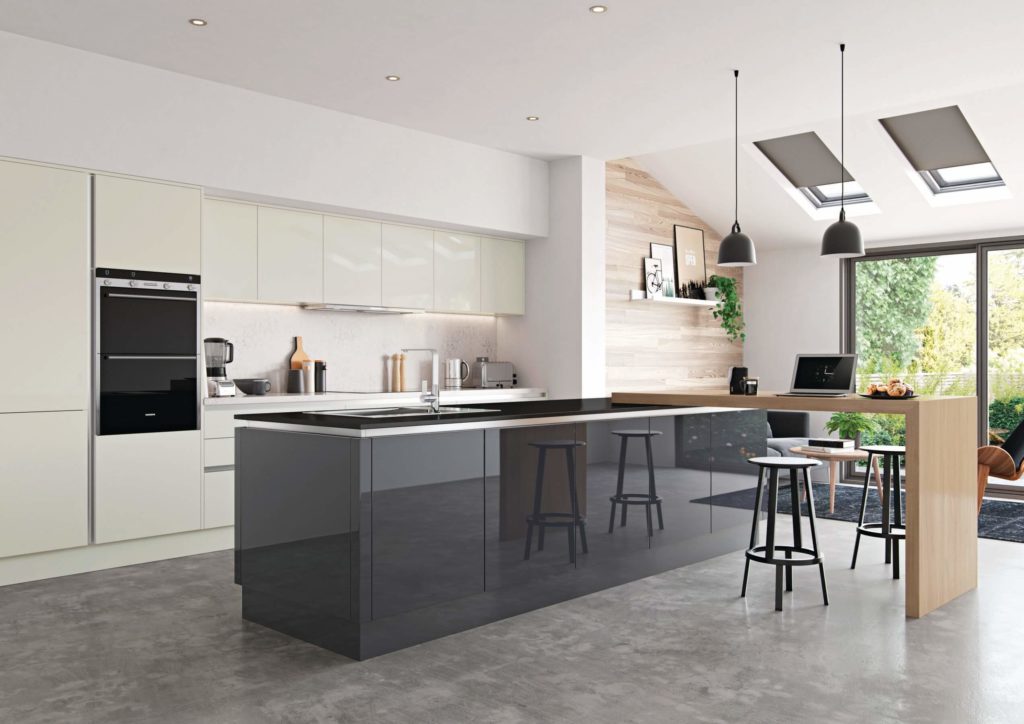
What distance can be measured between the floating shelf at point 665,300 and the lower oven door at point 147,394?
13.1ft

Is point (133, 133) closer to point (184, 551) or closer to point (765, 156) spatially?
point (184, 551)

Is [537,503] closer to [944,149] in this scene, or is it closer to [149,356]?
[149,356]

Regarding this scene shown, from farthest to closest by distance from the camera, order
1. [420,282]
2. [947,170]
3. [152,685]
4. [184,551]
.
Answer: [947,170] < [420,282] < [184,551] < [152,685]

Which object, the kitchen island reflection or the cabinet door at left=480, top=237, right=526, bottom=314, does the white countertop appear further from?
the kitchen island reflection

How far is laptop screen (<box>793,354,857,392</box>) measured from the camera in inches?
179

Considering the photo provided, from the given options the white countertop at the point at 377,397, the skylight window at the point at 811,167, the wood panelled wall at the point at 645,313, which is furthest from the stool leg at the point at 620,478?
the skylight window at the point at 811,167

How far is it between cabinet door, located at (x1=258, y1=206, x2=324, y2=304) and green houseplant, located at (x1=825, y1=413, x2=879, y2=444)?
4852 mm

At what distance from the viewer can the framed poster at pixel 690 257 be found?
27.3 feet

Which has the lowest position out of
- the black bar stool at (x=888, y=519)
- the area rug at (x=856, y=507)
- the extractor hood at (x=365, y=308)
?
the area rug at (x=856, y=507)

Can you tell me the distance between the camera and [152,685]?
3.00m

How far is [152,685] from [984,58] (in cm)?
509

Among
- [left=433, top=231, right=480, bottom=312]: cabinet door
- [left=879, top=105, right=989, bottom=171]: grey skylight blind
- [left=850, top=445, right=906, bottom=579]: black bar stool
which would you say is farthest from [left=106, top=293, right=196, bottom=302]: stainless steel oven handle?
[left=879, top=105, right=989, bottom=171]: grey skylight blind

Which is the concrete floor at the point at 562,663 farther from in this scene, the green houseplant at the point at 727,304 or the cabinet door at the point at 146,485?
the green houseplant at the point at 727,304

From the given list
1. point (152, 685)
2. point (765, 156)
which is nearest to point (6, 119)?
point (152, 685)
